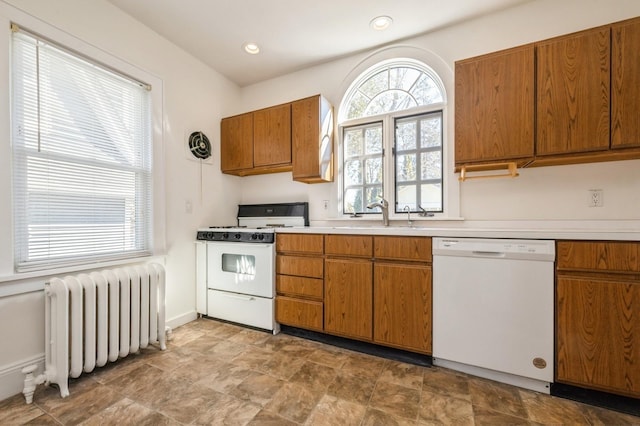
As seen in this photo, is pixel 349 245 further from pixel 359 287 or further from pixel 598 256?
pixel 598 256

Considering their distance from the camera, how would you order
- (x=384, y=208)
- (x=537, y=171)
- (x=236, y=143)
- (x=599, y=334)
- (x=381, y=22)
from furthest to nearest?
(x=236, y=143) < (x=384, y=208) < (x=381, y=22) < (x=537, y=171) < (x=599, y=334)

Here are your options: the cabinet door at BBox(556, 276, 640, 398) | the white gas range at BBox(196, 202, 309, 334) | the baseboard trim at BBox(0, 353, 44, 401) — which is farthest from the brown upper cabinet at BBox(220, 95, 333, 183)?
the baseboard trim at BBox(0, 353, 44, 401)

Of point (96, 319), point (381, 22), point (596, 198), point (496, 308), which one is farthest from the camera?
point (381, 22)

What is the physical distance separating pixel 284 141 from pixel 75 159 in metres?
1.71

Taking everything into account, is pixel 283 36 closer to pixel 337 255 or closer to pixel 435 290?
pixel 337 255

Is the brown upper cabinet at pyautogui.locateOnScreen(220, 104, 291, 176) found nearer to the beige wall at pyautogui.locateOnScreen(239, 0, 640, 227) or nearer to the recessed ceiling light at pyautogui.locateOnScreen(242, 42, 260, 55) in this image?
the recessed ceiling light at pyautogui.locateOnScreen(242, 42, 260, 55)

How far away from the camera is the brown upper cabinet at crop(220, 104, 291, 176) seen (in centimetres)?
284

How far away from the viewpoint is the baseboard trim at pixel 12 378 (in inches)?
62.1

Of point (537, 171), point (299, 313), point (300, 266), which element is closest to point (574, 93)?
point (537, 171)

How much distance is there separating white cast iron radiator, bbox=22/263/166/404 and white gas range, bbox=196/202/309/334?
0.59 meters

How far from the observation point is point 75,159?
75.8 inches

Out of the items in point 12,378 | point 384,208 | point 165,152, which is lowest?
point 12,378

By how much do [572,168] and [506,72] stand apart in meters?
0.89

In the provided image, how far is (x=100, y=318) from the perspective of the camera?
181cm
